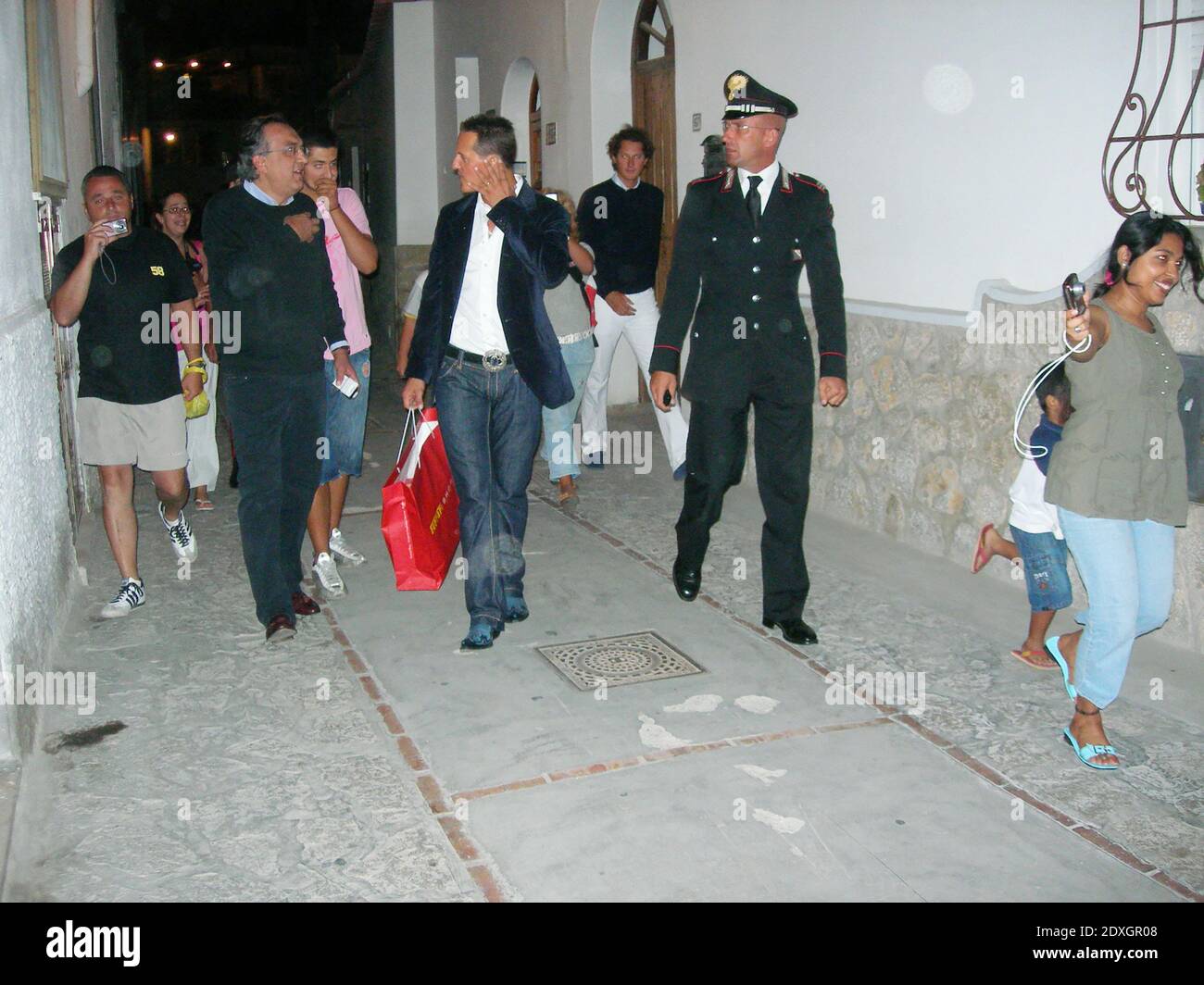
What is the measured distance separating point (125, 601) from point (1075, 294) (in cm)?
419

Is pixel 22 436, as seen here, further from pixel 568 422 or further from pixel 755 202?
pixel 568 422

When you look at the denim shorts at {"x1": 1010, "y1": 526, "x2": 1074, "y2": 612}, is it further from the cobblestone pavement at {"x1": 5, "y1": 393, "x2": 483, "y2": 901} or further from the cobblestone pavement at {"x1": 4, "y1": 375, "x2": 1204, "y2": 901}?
the cobblestone pavement at {"x1": 5, "y1": 393, "x2": 483, "y2": 901}

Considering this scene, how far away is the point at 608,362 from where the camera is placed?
25.9ft

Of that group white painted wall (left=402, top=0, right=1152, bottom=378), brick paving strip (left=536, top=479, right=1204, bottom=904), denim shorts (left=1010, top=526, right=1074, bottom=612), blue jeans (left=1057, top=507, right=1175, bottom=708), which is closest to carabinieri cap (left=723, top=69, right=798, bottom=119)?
white painted wall (left=402, top=0, right=1152, bottom=378)

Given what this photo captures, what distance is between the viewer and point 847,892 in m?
3.04

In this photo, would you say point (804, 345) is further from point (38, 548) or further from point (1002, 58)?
point (38, 548)

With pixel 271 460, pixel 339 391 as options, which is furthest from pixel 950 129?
pixel 271 460

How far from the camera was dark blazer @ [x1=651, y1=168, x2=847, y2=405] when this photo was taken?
480 cm

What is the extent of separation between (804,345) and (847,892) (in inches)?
96.9

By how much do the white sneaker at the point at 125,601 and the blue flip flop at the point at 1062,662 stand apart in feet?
12.9

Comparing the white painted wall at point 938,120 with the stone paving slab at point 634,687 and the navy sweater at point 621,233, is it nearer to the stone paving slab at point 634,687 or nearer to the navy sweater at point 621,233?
the navy sweater at point 621,233

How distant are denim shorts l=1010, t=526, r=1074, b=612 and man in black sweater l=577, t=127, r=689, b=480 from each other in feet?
10.4

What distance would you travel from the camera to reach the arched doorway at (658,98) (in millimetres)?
9367

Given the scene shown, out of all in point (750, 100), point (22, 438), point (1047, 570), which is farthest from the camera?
point (750, 100)
